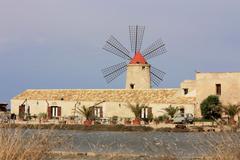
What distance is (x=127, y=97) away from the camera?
42.9 meters

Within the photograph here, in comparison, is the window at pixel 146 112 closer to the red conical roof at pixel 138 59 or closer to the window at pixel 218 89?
the window at pixel 218 89

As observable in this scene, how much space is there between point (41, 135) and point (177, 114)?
101 feet

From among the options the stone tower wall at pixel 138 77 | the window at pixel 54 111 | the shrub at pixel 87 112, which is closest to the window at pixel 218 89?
the shrub at pixel 87 112

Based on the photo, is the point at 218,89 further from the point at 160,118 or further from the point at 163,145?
the point at 163,145

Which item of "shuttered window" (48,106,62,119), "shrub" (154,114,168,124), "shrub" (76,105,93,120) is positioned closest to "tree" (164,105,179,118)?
"shrub" (154,114,168,124)

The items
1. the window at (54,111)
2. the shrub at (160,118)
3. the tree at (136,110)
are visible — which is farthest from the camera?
the window at (54,111)

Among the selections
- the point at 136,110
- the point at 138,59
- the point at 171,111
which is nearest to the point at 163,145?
the point at 171,111

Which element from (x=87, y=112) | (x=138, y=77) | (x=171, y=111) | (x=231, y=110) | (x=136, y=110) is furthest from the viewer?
(x=138, y=77)

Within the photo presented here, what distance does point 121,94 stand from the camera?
1726 inches

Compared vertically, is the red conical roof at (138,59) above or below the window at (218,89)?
above

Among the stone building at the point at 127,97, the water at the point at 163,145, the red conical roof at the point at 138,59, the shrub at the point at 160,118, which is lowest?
the water at the point at 163,145

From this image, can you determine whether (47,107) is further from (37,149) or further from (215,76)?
(37,149)

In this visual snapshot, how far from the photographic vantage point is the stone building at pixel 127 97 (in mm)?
39344

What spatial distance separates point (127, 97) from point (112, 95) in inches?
62.7
